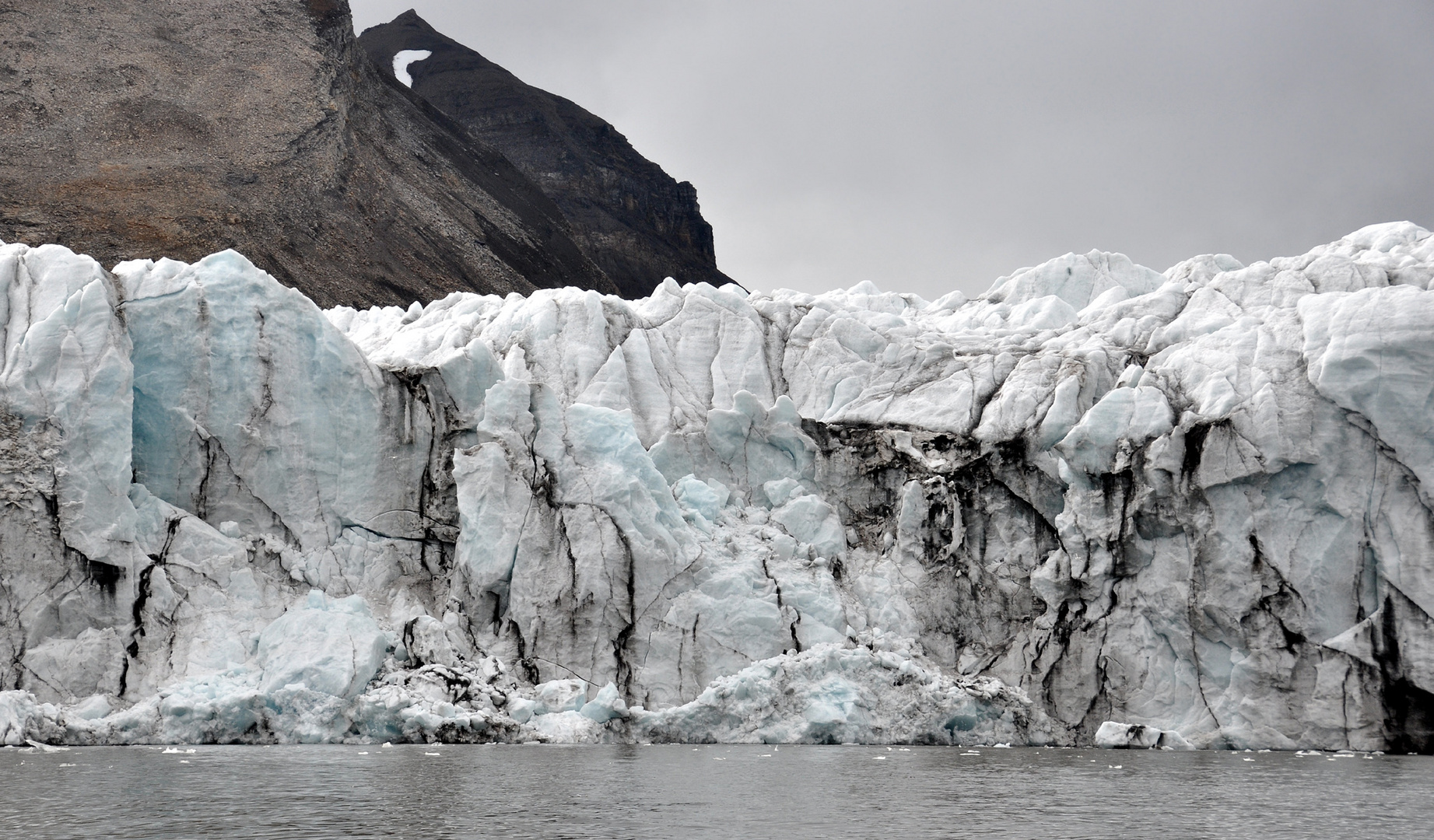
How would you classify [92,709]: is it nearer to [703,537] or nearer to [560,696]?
[560,696]

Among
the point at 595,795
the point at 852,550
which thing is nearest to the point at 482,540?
the point at 852,550

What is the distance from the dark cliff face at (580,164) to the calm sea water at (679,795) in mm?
91331

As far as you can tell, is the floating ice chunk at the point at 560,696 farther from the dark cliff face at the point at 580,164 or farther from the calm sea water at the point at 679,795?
the dark cliff face at the point at 580,164

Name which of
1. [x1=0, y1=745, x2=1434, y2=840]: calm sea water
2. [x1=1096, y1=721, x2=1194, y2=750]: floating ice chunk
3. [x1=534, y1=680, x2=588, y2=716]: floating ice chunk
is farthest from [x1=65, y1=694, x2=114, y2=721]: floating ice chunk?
[x1=1096, y1=721, x2=1194, y2=750]: floating ice chunk

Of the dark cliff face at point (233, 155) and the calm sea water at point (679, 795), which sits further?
the dark cliff face at point (233, 155)

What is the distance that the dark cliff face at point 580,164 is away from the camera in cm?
11162

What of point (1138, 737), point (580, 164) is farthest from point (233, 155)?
point (1138, 737)

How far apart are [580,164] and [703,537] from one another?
9730 cm

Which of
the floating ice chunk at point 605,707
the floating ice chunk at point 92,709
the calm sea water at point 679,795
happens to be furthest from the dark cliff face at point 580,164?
the calm sea water at point 679,795

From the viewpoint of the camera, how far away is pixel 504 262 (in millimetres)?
81375

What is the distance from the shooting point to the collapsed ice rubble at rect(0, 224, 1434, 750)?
66.6ft

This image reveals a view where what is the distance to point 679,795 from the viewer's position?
46.7 ft

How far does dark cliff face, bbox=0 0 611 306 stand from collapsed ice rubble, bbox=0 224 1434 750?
3916cm

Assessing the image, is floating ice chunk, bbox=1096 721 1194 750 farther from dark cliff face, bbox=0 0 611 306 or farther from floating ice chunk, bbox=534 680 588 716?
dark cliff face, bbox=0 0 611 306
